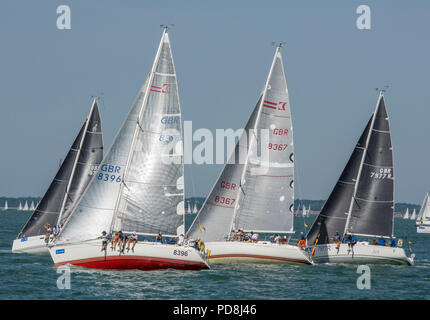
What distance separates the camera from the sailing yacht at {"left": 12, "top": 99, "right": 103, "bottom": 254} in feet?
160

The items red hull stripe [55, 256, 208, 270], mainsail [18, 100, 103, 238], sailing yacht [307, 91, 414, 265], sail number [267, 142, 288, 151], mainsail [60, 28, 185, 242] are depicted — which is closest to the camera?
red hull stripe [55, 256, 208, 270]

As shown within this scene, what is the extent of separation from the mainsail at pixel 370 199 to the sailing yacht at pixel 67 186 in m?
14.5

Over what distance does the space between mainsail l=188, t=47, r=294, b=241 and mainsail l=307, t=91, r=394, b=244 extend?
13.4 feet

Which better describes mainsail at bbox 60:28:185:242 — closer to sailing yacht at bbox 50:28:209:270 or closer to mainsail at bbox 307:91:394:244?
sailing yacht at bbox 50:28:209:270

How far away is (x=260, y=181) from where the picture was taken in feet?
143

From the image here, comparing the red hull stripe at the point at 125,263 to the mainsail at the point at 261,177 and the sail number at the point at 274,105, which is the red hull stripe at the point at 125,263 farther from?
the sail number at the point at 274,105

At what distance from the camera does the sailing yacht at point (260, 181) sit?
43.0 m

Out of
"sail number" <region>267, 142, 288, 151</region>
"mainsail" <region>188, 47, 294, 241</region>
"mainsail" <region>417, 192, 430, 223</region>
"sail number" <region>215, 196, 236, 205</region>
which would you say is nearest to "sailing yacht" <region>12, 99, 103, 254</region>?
"sail number" <region>215, 196, 236, 205</region>

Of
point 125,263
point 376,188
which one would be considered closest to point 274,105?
point 376,188

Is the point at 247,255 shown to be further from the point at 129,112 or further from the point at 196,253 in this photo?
the point at 129,112

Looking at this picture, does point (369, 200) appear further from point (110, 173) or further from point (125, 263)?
point (125, 263)

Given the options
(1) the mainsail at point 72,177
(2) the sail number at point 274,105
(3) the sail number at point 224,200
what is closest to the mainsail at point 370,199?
(3) the sail number at point 224,200

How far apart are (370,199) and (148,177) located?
15310 millimetres
